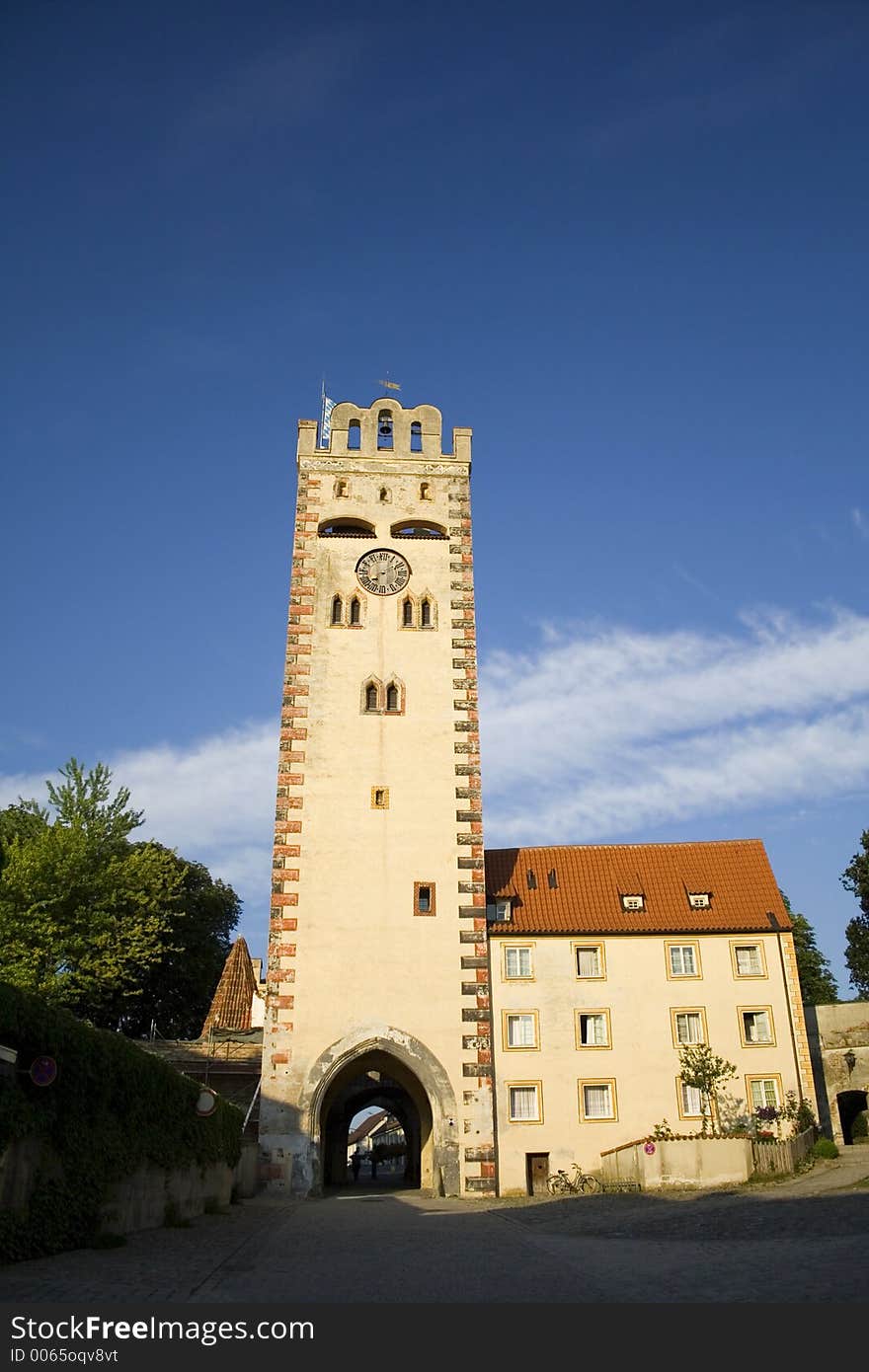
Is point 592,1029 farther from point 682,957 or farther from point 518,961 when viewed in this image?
point 682,957

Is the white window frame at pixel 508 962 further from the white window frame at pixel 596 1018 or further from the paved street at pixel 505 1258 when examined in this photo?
the paved street at pixel 505 1258

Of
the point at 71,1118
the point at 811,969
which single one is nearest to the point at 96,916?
the point at 71,1118

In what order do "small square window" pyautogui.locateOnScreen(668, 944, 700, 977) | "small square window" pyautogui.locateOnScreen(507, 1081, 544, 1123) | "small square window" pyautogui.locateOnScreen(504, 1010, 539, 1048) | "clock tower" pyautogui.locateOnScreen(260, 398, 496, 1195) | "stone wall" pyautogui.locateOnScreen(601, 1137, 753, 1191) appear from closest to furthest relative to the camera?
"stone wall" pyautogui.locateOnScreen(601, 1137, 753, 1191), "clock tower" pyautogui.locateOnScreen(260, 398, 496, 1195), "small square window" pyautogui.locateOnScreen(507, 1081, 544, 1123), "small square window" pyautogui.locateOnScreen(504, 1010, 539, 1048), "small square window" pyautogui.locateOnScreen(668, 944, 700, 977)

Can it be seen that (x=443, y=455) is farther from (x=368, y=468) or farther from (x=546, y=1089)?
(x=546, y=1089)

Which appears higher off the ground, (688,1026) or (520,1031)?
(688,1026)

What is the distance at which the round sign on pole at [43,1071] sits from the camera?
1307 centimetres

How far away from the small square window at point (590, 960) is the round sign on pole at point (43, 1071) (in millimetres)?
21779

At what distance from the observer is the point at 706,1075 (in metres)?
30.4

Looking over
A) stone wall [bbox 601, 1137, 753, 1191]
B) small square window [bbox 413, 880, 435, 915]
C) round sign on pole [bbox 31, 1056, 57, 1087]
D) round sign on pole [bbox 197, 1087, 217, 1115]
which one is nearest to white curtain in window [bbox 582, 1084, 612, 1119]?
stone wall [bbox 601, 1137, 753, 1191]

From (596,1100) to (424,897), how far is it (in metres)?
7.75

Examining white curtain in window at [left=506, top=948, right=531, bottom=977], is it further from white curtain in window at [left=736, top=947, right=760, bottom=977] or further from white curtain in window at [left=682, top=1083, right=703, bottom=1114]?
white curtain in window at [left=736, top=947, right=760, bottom=977]

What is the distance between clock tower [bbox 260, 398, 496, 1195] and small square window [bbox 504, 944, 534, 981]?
1.82m

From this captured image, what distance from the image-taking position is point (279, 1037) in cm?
2934

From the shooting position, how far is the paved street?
396 inches
